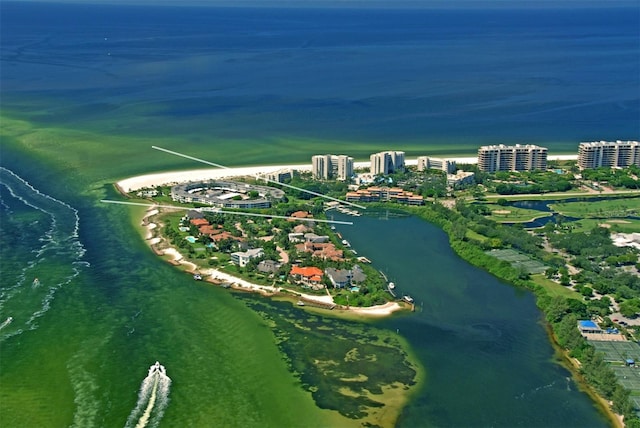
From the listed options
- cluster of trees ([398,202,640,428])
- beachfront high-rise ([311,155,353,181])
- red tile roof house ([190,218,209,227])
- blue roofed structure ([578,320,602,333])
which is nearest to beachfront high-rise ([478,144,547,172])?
cluster of trees ([398,202,640,428])

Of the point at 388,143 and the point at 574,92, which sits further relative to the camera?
the point at 574,92

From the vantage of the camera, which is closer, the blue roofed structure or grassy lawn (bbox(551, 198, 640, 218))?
the blue roofed structure

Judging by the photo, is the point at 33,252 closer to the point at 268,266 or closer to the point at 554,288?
the point at 268,266

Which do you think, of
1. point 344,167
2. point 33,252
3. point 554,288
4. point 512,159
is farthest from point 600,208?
point 33,252

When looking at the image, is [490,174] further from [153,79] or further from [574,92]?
[153,79]

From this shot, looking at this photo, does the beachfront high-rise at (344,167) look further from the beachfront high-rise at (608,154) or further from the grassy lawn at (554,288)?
the grassy lawn at (554,288)

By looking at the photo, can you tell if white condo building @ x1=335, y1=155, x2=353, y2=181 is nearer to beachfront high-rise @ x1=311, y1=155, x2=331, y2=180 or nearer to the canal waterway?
beachfront high-rise @ x1=311, y1=155, x2=331, y2=180

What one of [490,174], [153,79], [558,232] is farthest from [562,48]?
[558,232]
